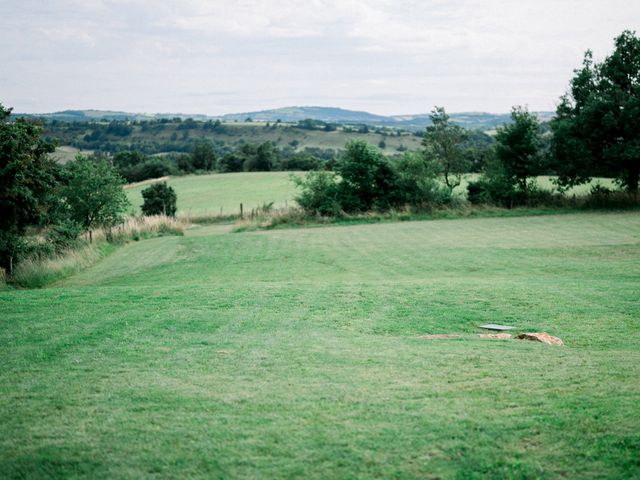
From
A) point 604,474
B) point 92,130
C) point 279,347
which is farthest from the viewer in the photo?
point 92,130

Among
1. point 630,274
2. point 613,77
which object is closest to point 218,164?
point 613,77

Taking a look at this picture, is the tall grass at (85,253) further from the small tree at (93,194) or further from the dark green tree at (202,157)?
the dark green tree at (202,157)

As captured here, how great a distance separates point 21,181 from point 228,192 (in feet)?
144

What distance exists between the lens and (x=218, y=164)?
100125 millimetres

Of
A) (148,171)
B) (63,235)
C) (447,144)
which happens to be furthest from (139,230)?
(148,171)

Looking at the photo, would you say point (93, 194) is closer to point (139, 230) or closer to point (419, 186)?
point (139, 230)

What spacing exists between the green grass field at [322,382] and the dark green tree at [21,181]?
28.3 ft

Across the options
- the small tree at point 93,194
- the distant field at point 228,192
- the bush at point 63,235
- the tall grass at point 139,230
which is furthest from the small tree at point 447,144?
the bush at point 63,235

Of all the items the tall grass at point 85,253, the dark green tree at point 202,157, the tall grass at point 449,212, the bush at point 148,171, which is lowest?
the tall grass at point 85,253

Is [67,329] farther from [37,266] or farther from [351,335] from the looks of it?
[37,266]

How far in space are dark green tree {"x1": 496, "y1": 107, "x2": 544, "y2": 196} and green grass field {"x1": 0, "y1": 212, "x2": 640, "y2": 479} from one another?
79.6 ft

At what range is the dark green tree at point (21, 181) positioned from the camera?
21.3 metres

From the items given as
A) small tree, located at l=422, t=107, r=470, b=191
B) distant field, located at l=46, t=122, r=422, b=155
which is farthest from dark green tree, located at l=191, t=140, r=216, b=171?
small tree, located at l=422, t=107, r=470, b=191

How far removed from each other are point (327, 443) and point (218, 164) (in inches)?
3858
